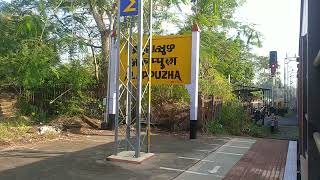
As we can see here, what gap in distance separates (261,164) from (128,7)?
15.5 feet

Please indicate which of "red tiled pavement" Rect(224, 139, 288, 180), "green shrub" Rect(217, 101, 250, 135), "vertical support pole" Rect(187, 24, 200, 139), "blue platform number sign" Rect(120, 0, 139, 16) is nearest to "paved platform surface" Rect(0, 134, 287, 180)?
"red tiled pavement" Rect(224, 139, 288, 180)

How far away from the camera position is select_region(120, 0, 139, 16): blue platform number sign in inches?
330

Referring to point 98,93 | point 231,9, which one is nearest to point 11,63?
point 98,93

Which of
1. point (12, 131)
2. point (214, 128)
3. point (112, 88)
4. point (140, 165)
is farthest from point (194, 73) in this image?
point (12, 131)

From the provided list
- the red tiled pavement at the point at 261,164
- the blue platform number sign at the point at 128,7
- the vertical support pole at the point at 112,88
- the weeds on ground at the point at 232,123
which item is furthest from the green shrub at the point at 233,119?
the blue platform number sign at the point at 128,7

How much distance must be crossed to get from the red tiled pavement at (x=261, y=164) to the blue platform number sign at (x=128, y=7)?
13.2ft

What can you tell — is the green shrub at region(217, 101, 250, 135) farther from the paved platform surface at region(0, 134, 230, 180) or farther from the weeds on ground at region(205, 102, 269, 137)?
the paved platform surface at region(0, 134, 230, 180)

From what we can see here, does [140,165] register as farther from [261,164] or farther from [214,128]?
[214,128]

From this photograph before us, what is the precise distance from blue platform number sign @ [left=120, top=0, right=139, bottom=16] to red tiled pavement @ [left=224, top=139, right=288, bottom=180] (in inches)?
158

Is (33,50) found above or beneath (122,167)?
above

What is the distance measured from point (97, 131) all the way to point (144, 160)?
18.3 ft

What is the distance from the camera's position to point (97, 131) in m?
13.9

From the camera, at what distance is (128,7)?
333 inches

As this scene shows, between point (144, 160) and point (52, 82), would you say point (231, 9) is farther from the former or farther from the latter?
point (144, 160)
